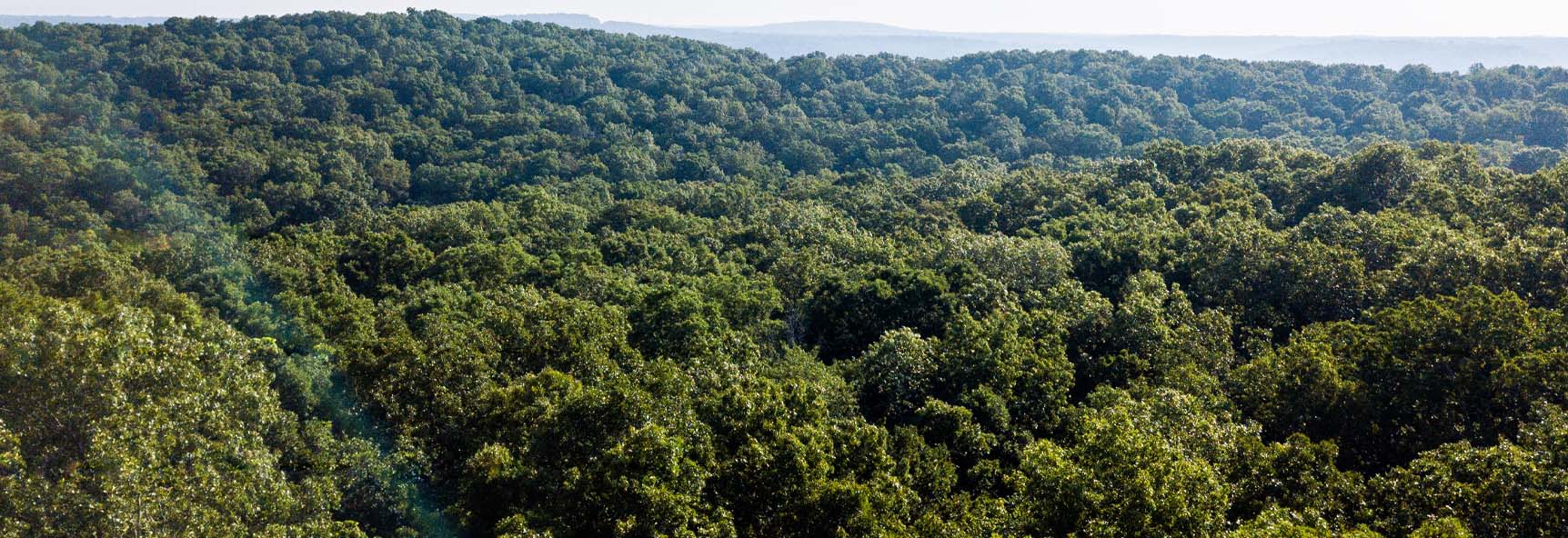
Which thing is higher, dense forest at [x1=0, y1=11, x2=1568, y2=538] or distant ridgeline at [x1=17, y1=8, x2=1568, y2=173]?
distant ridgeline at [x1=17, y1=8, x2=1568, y2=173]

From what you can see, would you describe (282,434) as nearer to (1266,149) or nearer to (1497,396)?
(1497,396)

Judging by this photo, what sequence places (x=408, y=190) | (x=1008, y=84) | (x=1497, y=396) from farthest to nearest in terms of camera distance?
(x=1008, y=84) < (x=408, y=190) < (x=1497, y=396)

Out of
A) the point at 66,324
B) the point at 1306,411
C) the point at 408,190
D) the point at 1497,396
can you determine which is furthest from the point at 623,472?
the point at 408,190

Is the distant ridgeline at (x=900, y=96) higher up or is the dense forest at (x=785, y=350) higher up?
the distant ridgeline at (x=900, y=96)

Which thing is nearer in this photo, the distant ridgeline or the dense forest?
the dense forest

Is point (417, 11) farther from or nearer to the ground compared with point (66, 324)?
farther from the ground

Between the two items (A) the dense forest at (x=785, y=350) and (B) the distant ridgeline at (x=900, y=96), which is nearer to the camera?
(A) the dense forest at (x=785, y=350)

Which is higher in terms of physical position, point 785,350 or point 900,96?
point 900,96

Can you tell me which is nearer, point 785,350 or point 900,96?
point 785,350
